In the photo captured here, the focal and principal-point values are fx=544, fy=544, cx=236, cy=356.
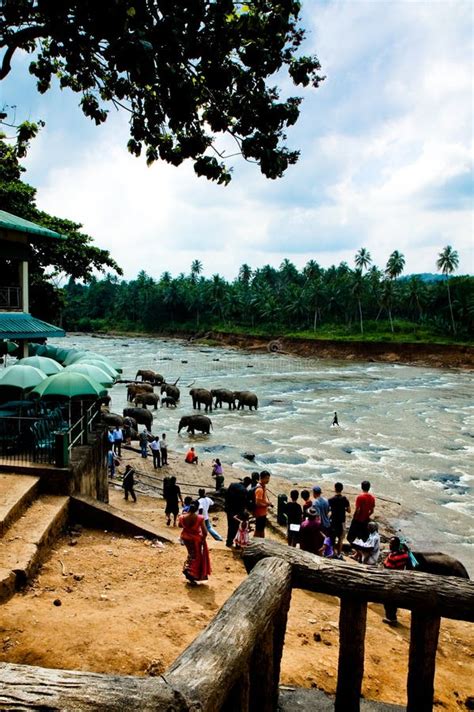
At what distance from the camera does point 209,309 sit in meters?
103

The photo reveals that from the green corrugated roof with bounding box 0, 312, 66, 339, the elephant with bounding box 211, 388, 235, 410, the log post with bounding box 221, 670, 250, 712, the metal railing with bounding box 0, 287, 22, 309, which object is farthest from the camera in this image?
the elephant with bounding box 211, 388, 235, 410

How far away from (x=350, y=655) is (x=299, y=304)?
82.3m

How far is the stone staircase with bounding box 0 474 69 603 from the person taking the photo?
733 cm

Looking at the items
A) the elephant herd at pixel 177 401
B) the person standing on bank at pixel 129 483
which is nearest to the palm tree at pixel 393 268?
the elephant herd at pixel 177 401

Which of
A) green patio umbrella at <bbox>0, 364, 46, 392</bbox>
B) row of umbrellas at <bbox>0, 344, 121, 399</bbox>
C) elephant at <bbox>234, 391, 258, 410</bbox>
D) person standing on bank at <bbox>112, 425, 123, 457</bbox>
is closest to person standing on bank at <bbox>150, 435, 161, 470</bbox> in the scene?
person standing on bank at <bbox>112, 425, 123, 457</bbox>

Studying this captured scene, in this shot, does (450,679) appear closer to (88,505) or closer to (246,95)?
(88,505)

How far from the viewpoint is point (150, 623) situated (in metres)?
6.62

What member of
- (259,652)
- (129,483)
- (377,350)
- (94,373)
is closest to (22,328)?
(94,373)

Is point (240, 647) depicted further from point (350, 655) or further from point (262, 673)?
point (350, 655)

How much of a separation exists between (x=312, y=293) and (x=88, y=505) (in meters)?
75.9

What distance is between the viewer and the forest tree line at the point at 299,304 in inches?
2977

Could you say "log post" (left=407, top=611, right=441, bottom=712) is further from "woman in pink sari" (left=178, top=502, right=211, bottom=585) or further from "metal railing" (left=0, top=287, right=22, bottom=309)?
"metal railing" (left=0, top=287, right=22, bottom=309)

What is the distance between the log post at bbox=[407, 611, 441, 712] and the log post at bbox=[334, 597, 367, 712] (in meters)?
0.44

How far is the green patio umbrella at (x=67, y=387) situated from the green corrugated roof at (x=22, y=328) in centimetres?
562
